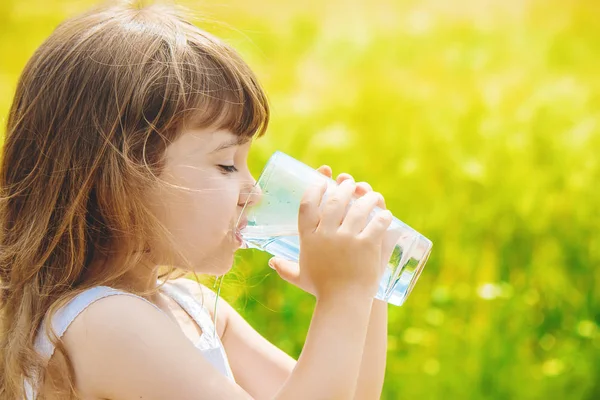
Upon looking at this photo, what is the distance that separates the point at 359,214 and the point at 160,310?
260 millimetres

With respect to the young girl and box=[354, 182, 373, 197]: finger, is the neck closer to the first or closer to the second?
the young girl

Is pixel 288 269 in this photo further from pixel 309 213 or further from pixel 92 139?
pixel 92 139

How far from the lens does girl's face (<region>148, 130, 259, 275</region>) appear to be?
1062mm

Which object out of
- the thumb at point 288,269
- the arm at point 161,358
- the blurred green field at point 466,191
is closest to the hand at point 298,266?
the thumb at point 288,269

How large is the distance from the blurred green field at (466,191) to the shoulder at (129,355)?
2.06 ft

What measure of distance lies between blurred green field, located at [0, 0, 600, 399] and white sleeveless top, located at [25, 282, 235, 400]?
1.29 ft

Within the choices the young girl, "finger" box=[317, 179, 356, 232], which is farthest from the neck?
"finger" box=[317, 179, 356, 232]

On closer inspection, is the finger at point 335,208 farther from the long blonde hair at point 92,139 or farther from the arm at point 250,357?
the arm at point 250,357

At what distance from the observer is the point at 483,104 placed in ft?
7.63

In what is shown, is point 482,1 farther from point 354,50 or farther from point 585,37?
point 354,50

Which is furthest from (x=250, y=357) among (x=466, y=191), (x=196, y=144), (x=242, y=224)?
(x=466, y=191)

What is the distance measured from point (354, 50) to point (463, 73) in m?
0.34

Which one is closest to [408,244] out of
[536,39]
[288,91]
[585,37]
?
[288,91]

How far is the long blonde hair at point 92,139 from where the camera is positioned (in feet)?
3.47
